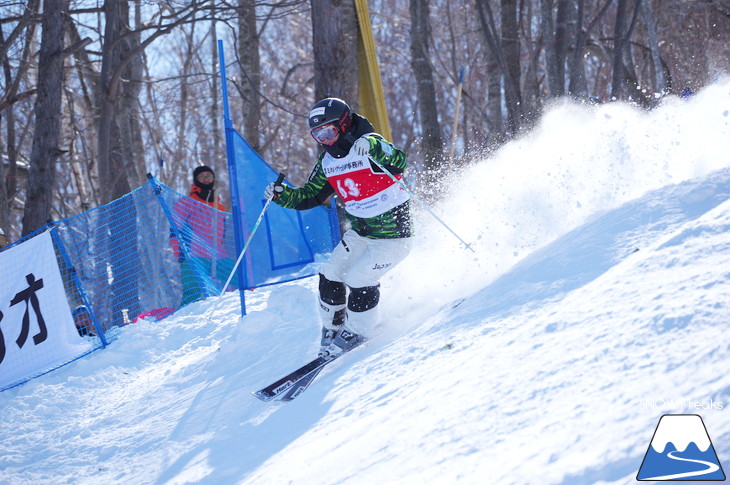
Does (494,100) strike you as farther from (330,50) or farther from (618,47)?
(330,50)

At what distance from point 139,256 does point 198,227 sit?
1156 millimetres

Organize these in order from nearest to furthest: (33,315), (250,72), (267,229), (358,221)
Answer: (358,221) → (33,315) → (267,229) → (250,72)

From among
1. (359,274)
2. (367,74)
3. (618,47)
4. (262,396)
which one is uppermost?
(367,74)

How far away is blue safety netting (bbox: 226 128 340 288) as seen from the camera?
747cm

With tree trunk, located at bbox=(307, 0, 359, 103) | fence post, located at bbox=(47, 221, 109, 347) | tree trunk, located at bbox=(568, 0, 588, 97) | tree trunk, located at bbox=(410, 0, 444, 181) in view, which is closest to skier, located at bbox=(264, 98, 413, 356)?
fence post, located at bbox=(47, 221, 109, 347)

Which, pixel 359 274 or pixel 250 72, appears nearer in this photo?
pixel 359 274

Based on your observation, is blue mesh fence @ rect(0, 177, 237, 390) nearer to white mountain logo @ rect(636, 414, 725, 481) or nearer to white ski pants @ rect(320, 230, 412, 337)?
white ski pants @ rect(320, 230, 412, 337)

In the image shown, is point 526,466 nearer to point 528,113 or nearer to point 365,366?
point 365,366

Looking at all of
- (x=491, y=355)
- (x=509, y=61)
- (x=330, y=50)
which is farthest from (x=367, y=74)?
(x=491, y=355)

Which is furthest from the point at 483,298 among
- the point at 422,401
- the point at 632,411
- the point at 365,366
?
the point at 632,411

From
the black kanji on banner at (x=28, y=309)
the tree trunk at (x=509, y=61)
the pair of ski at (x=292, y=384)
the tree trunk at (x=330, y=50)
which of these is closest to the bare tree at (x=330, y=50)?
the tree trunk at (x=330, y=50)

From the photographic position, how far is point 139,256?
29.3ft

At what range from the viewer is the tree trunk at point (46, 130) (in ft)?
29.7

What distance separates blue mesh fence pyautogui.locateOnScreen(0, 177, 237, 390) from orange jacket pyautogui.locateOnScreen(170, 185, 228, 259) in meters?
0.01
